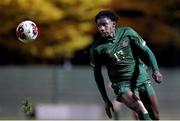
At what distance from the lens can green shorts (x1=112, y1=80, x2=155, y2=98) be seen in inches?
459

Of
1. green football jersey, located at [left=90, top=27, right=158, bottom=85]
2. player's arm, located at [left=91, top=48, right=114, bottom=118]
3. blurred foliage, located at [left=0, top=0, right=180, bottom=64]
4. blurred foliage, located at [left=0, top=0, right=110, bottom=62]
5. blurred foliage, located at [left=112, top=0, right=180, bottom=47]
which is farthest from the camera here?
blurred foliage, located at [left=112, top=0, right=180, bottom=47]

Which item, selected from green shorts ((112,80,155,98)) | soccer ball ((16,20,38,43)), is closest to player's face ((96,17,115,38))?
green shorts ((112,80,155,98))

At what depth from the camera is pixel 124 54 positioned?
11.7 meters

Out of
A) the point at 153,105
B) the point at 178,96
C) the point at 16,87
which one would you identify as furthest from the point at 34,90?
the point at 153,105

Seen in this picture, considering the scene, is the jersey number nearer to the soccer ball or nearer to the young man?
the young man

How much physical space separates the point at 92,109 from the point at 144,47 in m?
15.2

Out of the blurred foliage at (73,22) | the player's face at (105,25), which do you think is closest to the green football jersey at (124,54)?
the player's face at (105,25)

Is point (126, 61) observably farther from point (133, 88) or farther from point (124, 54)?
point (133, 88)

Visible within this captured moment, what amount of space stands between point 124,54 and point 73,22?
48.0ft

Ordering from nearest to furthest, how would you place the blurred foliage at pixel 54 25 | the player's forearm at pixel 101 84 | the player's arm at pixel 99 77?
the player's arm at pixel 99 77, the player's forearm at pixel 101 84, the blurred foliage at pixel 54 25

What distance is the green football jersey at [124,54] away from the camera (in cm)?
1166

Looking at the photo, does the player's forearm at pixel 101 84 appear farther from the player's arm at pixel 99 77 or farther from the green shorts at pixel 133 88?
the green shorts at pixel 133 88

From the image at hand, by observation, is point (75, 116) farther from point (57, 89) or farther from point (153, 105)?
point (153, 105)

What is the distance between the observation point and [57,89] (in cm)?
2750
